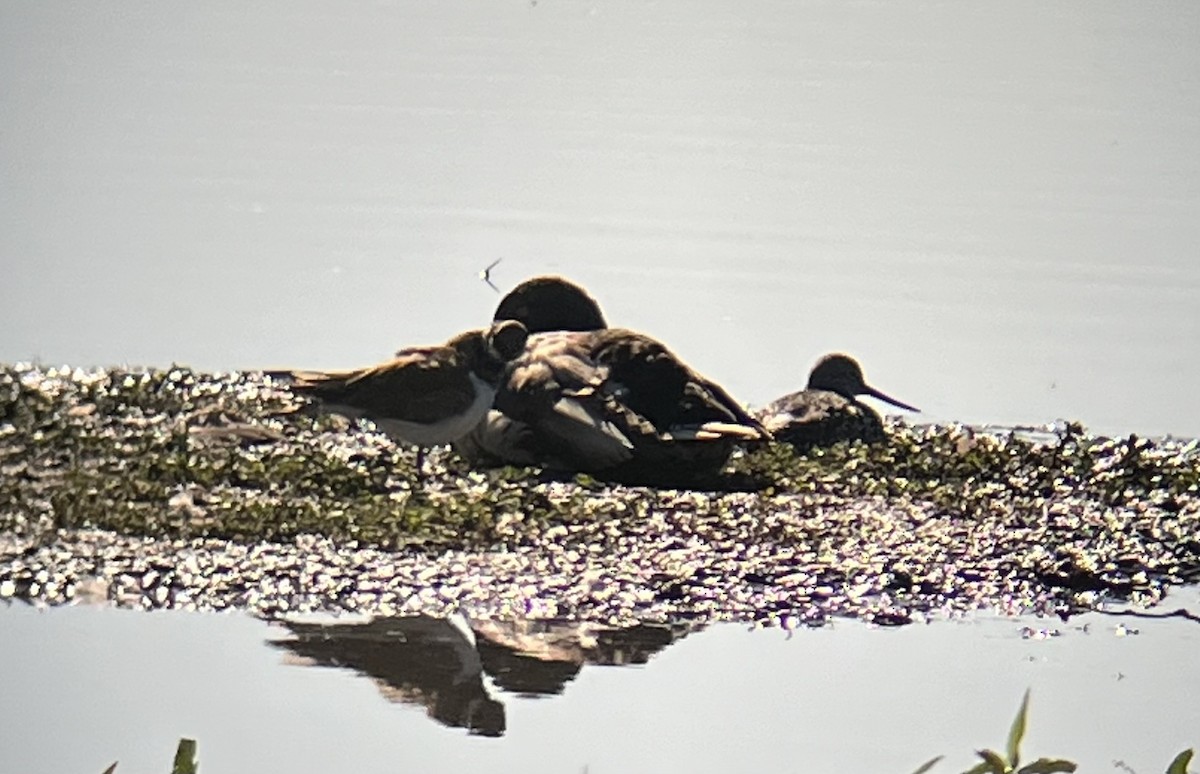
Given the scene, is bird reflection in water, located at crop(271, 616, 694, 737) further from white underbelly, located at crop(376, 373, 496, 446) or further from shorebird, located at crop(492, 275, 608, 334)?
shorebird, located at crop(492, 275, 608, 334)

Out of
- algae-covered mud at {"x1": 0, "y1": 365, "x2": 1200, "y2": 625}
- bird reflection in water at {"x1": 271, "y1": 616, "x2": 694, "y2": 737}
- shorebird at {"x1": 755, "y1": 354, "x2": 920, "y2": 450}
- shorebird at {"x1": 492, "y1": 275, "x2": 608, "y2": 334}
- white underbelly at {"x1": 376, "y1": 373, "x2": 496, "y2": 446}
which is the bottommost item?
bird reflection in water at {"x1": 271, "y1": 616, "x2": 694, "y2": 737}

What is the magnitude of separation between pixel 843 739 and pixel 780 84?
998 centimetres

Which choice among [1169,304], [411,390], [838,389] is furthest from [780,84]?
[411,390]


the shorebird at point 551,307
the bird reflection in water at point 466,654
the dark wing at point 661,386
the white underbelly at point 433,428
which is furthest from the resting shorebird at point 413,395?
the bird reflection in water at point 466,654

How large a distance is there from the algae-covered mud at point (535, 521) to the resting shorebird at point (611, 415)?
14 centimetres

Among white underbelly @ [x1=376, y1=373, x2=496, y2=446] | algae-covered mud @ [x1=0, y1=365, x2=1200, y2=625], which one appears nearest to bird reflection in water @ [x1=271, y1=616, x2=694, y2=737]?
algae-covered mud @ [x1=0, y1=365, x2=1200, y2=625]

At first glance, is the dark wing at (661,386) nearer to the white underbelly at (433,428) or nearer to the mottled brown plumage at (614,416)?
the mottled brown plumage at (614,416)

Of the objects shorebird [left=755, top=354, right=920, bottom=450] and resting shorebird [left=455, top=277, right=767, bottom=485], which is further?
shorebird [left=755, top=354, right=920, bottom=450]

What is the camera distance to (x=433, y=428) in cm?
909

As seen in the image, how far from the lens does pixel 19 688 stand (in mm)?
6535

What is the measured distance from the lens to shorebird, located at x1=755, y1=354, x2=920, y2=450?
9781 millimetres

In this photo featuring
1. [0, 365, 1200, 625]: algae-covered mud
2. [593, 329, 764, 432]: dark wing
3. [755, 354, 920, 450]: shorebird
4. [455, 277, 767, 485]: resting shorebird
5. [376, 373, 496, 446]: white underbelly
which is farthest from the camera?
[755, 354, 920, 450]: shorebird

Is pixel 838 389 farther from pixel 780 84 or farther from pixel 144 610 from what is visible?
pixel 780 84

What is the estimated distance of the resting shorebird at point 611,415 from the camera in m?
9.20
